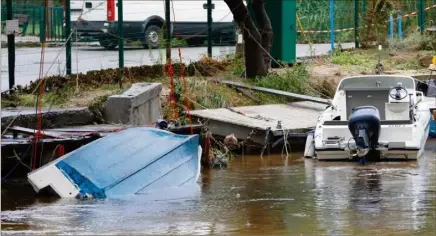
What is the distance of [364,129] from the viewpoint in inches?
649

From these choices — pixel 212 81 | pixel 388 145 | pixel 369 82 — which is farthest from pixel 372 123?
pixel 212 81

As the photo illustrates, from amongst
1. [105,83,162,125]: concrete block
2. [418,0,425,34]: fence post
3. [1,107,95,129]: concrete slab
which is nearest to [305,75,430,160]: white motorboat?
[105,83,162,125]: concrete block

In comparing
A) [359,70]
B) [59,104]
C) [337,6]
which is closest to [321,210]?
[59,104]

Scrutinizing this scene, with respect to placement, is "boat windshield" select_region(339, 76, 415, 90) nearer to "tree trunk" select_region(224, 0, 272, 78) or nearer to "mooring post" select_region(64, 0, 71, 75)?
"tree trunk" select_region(224, 0, 272, 78)

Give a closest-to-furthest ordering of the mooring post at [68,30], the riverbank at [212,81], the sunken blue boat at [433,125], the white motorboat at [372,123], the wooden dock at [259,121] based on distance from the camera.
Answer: the white motorboat at [372,123] → the wooden dock at [259,121] → the riverbank at [212,81] → the mooring post at [68,30] → the sunken blue boat at [433,125]

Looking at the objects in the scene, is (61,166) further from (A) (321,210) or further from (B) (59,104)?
(B) (59,104)

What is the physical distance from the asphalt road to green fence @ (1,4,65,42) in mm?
583

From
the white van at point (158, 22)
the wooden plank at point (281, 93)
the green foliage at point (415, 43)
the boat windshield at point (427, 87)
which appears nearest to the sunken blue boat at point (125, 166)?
the wooden plank at point (281, 93)

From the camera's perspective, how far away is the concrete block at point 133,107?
54.9 feet

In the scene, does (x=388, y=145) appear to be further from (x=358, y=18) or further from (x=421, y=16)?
(x=421, y=16)

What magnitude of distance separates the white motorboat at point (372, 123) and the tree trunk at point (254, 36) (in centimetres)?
327

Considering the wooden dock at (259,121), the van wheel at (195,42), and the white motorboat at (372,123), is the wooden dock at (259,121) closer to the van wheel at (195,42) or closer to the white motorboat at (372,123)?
the white motorboat at (372,123)

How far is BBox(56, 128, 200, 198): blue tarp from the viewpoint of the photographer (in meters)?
13.1

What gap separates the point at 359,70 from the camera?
23.9m
